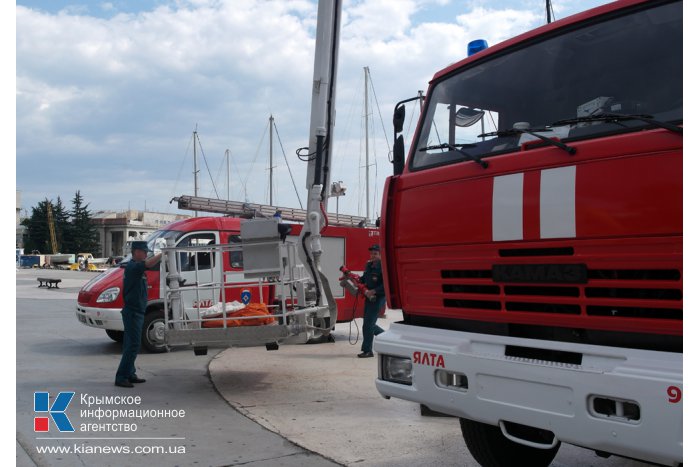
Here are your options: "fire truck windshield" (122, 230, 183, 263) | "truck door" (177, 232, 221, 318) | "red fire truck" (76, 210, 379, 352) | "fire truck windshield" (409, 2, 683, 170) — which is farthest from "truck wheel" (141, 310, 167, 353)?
"fire truck windshield" (409, 2, 683, 170)

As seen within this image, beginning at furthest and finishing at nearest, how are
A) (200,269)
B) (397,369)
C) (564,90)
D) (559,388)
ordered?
(200,269) < (397,369) < (564,90) < (559,388)

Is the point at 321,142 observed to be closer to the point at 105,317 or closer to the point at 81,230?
the point at 105,317

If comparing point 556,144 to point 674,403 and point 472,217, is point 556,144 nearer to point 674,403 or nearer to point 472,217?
point 472,217

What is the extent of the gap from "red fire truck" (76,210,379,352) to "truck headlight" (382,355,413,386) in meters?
5.10

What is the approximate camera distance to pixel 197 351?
23.0ft

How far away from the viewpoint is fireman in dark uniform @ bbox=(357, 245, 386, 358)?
8.64 m

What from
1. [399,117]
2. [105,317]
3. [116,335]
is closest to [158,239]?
[105,317]

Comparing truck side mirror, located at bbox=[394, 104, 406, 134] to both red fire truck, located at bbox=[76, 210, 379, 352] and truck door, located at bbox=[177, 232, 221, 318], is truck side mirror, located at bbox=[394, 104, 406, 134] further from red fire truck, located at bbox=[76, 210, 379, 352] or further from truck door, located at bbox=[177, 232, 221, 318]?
truck door, located at bbox=[177, 232, 221, 318]

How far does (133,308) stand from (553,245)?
543 centimetres

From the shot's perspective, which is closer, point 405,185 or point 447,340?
point 447,340

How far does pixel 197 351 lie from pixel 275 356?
2.60 meters

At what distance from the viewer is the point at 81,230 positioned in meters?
80.4

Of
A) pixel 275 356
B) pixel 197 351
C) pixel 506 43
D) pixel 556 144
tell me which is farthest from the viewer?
pixel 275 356

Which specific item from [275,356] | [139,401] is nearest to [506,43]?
[139,401]
